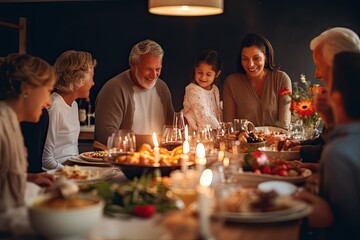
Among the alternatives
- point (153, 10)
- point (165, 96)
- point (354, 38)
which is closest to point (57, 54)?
point (165, 96)

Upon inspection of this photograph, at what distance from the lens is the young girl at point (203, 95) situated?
5.02 meters

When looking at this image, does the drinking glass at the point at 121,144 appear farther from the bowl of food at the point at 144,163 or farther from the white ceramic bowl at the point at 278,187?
the white ceramic bowl at the point at 278,187

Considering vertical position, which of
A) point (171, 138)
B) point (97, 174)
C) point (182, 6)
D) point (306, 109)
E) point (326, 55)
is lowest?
point (97, 174)

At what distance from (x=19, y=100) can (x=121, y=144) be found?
0.58m

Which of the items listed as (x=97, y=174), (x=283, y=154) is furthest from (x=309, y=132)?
(x=97, y=174)

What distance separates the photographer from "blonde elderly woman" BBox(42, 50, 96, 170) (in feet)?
12.7

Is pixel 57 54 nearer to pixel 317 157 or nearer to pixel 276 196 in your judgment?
pixel 317 157

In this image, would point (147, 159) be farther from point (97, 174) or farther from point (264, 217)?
point (264, 217)

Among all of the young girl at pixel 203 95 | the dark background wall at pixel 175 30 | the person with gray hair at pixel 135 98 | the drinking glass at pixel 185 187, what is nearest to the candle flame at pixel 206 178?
the drinking glass at pixel 185 187

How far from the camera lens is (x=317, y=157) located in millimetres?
3119

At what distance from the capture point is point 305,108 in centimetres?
396

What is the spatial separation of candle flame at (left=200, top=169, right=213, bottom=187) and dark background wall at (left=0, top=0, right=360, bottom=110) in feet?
16.7

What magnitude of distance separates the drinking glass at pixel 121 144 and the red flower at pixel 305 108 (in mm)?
1656

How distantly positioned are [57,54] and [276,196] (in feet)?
20.2
